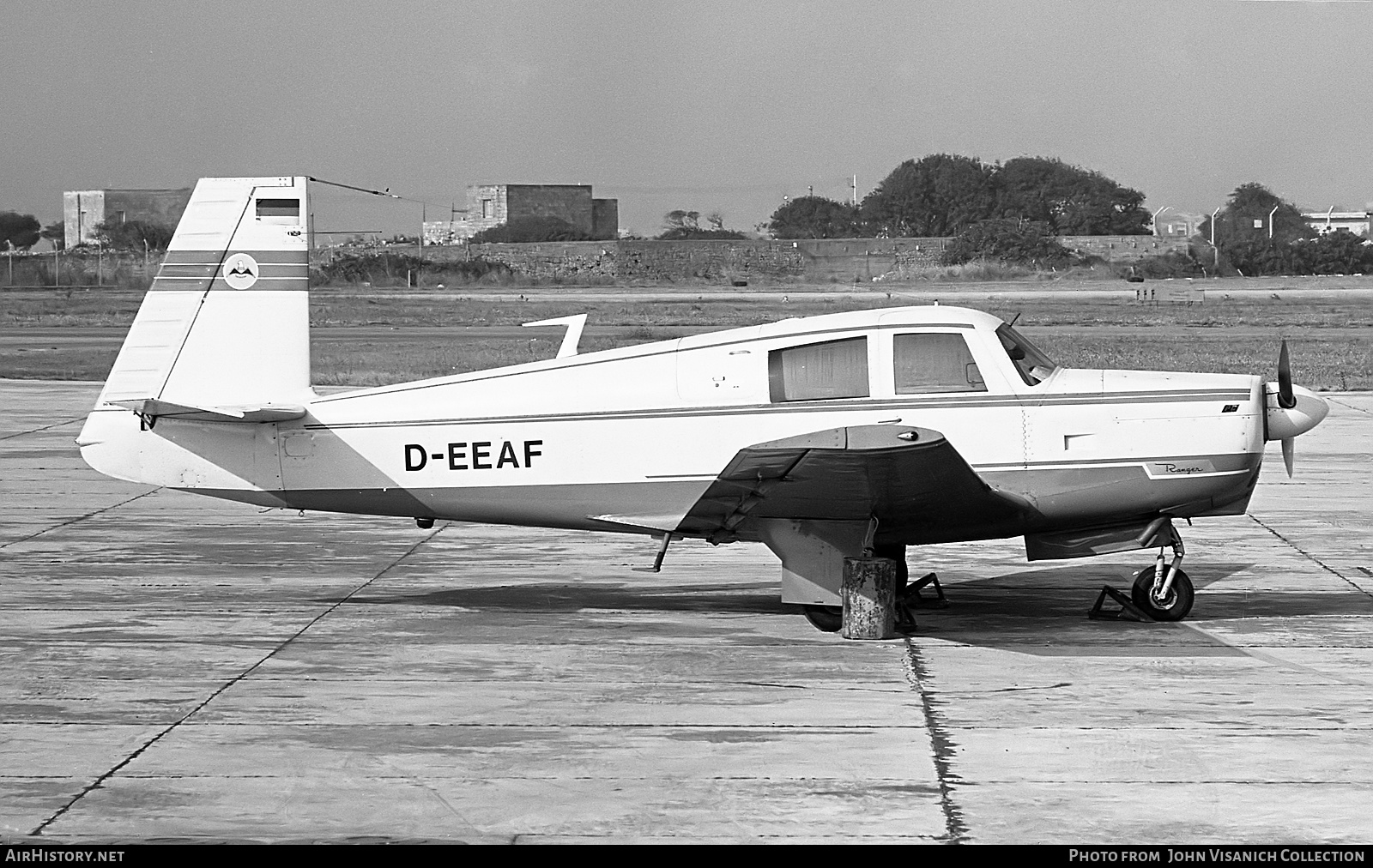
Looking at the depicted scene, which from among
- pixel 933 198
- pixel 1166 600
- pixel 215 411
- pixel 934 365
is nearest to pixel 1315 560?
pixel 1166 600

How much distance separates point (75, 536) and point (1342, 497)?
1261 centimetres

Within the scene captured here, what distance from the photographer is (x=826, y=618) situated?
33.1ft

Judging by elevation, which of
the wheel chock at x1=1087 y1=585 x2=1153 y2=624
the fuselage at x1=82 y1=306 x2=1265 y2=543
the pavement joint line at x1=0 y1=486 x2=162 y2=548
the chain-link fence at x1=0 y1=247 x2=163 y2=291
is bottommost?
the wheel chock at x1=1087 y1=585 x2=1153 y2=624

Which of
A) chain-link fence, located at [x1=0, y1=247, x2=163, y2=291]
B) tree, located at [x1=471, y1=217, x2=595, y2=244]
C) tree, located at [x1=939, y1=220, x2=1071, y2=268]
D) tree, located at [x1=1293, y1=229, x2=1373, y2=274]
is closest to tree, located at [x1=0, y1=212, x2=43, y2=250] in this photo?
chain-link fence, located at [x1=0, y1=247, x2=163, y2=291]

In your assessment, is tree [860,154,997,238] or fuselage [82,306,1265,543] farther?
tree [860,154,997,238]

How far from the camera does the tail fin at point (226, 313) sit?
10.5 m

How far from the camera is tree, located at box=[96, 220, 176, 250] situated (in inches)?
4417

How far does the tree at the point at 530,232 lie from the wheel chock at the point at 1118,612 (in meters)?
127

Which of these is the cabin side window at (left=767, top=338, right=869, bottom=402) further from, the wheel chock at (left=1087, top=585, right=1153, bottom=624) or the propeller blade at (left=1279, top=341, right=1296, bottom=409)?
the propeller blade at (left=1279, top=341, right=1296, bottom=409)

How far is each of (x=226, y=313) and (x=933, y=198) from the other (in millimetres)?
129155

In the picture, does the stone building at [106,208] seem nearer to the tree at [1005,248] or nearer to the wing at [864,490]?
the tree at [1005,248]

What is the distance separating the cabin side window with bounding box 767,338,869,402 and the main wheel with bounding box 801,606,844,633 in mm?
1365

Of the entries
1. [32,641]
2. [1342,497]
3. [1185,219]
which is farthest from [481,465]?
[1185,219]

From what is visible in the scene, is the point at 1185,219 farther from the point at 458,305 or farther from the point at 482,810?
the point at 482,810
